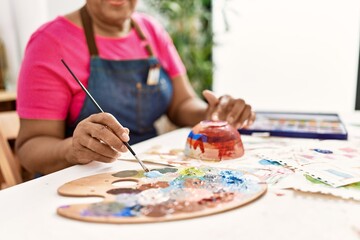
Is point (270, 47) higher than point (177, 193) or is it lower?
higher

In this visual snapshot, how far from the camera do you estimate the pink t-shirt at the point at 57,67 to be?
110cm

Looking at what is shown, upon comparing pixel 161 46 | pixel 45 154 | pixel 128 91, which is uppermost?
pixel 161 46

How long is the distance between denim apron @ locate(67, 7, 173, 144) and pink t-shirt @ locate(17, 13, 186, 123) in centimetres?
3

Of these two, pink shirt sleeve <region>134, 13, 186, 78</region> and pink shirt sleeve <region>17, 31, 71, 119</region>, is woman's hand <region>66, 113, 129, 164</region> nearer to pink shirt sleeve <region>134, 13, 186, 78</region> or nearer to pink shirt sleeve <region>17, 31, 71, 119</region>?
pink shirt sleeve <region>17, 31, 71, 119</region>

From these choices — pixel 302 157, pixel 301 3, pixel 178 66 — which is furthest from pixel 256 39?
pixel 302 157

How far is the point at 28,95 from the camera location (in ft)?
3.61

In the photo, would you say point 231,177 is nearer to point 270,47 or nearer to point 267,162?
point 267,162

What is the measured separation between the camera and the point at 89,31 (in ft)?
4.09

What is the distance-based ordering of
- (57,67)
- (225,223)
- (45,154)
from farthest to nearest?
(57,67) < (45,154) < (225,223)

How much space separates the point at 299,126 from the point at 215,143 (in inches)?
16.8

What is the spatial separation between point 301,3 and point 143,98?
5.31ft

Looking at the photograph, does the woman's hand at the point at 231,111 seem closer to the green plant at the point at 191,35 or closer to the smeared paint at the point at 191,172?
the smeared paint at the point at 191,172

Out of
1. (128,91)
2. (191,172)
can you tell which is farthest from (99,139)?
(128,91)

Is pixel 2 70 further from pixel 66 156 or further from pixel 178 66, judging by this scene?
pixel 66 156
